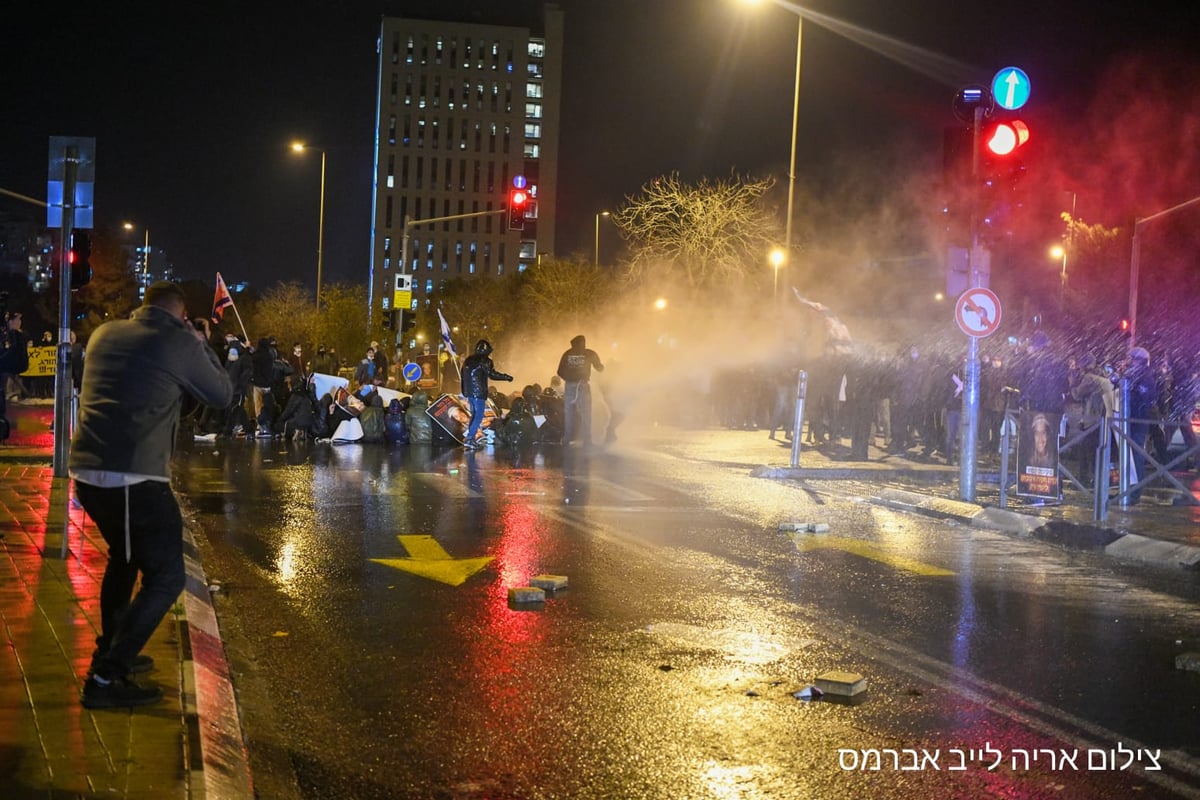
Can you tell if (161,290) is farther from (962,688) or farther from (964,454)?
(964,454)

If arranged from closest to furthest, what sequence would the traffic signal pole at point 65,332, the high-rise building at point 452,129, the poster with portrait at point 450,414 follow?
the traffic signal pole at point 65,332 < the poster with portrait at point 450,414 < the high-rise building at point 452,129

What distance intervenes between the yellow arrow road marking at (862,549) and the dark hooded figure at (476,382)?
32.7 feet

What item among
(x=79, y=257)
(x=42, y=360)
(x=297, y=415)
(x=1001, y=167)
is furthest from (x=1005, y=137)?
(x=42, y=360)

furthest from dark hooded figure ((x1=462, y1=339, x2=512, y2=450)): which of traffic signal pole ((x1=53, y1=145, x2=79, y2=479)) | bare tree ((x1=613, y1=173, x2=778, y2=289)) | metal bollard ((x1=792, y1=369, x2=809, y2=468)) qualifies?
bare tree ((x1=613, y1=173, x2=778, y2=289))

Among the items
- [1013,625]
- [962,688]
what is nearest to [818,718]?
[962,688]

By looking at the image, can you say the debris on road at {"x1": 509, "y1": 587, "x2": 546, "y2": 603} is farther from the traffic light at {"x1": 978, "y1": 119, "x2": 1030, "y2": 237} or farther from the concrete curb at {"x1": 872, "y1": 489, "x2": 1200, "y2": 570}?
the traffic light at {"x1": 978, "y1": 119, "x2": 1030, "y2": 237}

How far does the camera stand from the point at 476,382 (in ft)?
65.6

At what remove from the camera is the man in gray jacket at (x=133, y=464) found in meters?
4.79

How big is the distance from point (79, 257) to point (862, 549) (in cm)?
871

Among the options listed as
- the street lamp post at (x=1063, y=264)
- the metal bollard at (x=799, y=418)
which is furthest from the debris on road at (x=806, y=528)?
the street lamp post at (x=1063, y=264)

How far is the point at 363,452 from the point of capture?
62.2 feet

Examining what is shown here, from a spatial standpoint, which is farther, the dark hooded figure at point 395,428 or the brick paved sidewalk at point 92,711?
the dark hooded figure at point 395,428

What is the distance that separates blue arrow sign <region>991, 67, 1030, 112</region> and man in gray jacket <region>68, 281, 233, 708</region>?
380 inches

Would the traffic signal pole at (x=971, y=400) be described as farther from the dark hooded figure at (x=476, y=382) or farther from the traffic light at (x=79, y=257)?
the traffic light at (x=79, y=257)
